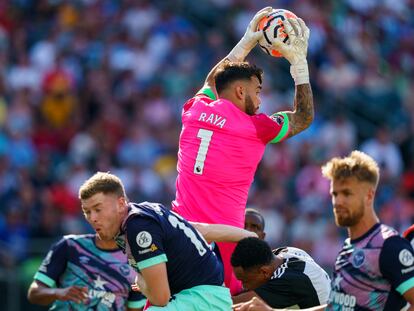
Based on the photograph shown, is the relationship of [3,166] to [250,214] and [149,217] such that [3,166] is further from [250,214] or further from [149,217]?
[149,217]

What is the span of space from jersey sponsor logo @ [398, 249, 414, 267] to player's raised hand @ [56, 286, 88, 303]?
11.9 ft

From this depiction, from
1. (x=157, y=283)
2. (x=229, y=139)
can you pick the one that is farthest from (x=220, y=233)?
(x=157, y=283)

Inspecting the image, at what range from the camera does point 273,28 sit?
9.61 meters

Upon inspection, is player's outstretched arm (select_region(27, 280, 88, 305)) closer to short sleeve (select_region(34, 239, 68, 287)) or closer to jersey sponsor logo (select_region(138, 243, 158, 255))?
short sleeve (select_region(34, 239, 68, 287))

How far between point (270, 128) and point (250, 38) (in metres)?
1.05

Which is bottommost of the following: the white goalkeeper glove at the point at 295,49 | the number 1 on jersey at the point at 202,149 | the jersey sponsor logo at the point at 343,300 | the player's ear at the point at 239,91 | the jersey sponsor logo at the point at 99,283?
the jersey sponsor logo at the point at 99,283

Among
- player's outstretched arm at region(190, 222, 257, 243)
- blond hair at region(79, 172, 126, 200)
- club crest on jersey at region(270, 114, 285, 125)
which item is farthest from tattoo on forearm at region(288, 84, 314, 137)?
blond hair at region(79, 172, 126, 200)

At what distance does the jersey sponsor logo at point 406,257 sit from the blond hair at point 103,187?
7.22 feet

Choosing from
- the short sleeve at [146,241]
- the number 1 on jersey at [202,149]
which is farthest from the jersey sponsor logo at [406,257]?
the number 1 on jersey at [202,149]

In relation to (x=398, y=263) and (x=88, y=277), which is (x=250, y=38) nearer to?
(x=88, y=277)

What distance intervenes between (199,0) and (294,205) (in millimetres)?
5887

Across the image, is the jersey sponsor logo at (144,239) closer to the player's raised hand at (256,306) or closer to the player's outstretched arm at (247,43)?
the player's raised hand at (256,306)

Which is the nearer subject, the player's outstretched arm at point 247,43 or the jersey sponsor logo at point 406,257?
the jersey sponsor logo at point 406,257

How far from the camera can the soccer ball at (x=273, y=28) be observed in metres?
9.55
